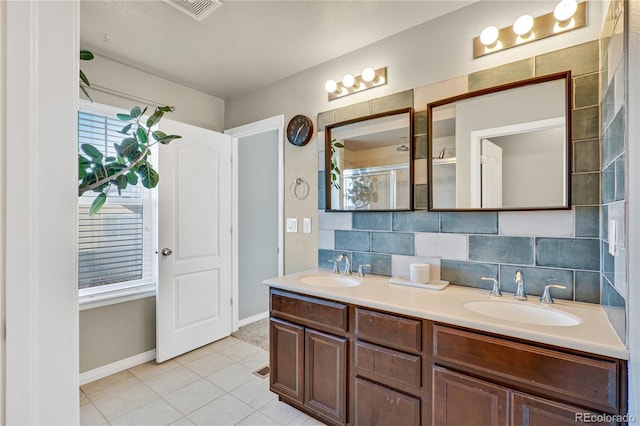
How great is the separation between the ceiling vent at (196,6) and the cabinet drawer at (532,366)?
6.90 ft

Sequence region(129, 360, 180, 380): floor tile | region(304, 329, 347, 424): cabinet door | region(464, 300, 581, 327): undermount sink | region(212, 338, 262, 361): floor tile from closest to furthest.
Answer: region(464, 300, 581, 327): undermount sink
region(304, 329, 347, 424): cabinet door
region(129, 360, 180, 380): floor tile
region(212, 338, 262, 361): floor tile

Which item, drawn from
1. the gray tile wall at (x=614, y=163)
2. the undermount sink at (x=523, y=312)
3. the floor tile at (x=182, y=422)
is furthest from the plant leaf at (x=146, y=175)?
the gray tile wall at (x=614, y=163)

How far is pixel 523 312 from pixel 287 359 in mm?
1356

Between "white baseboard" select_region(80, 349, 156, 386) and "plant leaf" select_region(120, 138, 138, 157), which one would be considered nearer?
"plant leaf" select_region(120, 138, 138, 157)

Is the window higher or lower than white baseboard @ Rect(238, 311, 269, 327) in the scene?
higher

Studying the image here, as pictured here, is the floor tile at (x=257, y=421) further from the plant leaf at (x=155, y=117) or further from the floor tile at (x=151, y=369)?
the plant leaf at (x=155, y=117)

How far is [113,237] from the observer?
2510 mm

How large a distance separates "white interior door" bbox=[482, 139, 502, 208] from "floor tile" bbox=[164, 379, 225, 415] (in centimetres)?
218

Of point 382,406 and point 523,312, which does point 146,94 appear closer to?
point 382,406

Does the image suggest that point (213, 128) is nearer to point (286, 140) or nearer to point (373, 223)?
point (286, 140)

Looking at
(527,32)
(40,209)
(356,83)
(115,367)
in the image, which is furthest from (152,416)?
(527,32)

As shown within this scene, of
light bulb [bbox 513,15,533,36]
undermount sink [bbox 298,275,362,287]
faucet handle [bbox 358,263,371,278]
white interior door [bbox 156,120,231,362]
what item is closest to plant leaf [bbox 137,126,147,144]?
white interior door [bbox 156,120,231,362]

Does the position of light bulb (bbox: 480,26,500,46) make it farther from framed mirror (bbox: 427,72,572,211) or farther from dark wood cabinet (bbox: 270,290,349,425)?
dark wood cabinet (bbox: 270,290,349,425)

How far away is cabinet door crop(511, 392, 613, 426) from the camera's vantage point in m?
1.08
